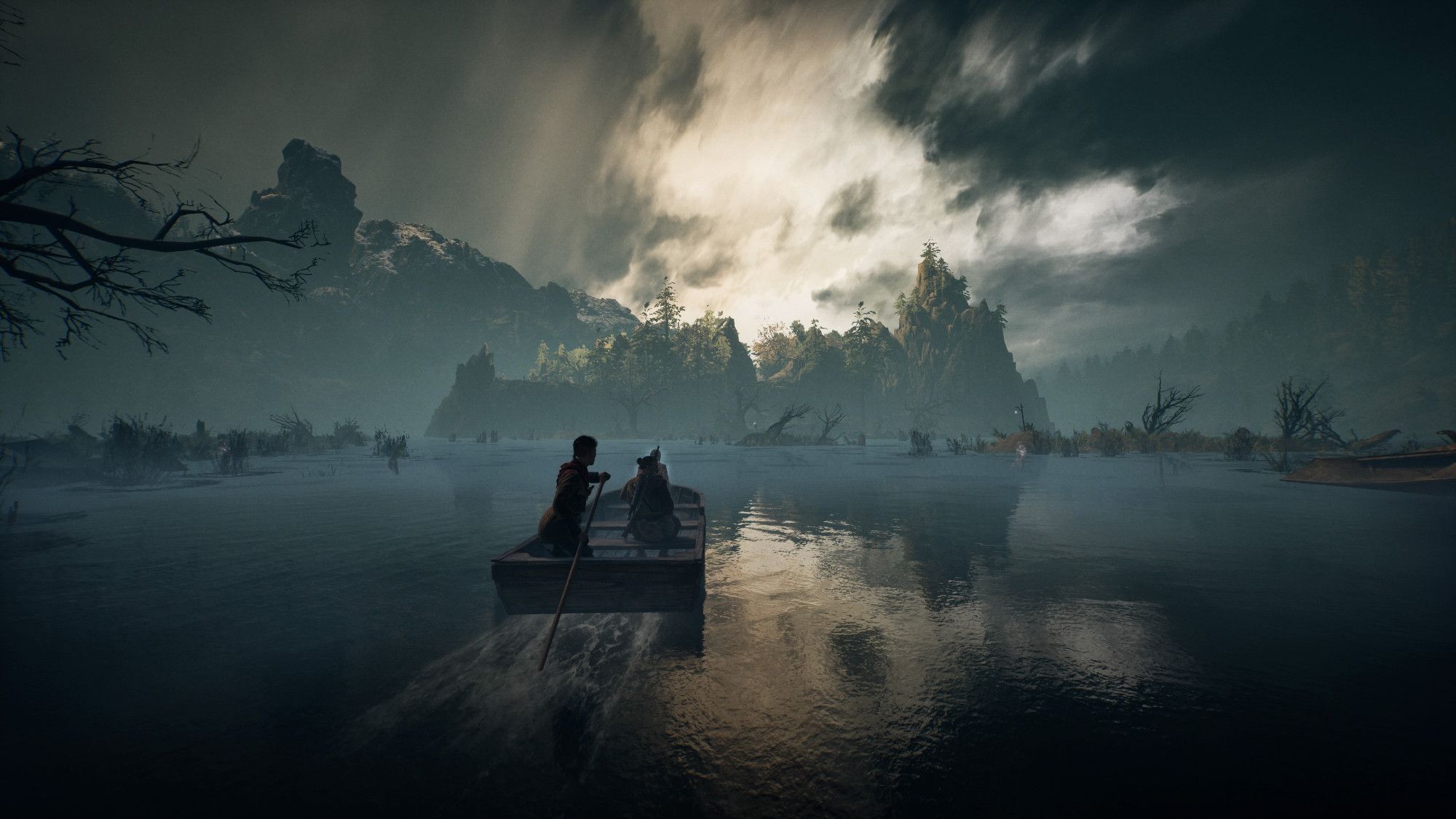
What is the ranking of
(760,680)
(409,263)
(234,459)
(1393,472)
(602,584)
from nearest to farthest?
(760,680)
(602,584)
(1393,472)
(234,459)
(409,263)

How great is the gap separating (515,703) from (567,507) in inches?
94.4

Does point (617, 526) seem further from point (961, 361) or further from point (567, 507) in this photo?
point (961, 361)

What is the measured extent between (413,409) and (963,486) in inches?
7628

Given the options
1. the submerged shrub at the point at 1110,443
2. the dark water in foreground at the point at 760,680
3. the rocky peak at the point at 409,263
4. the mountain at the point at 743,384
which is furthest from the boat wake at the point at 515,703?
the rocky peak at the point at 409,263

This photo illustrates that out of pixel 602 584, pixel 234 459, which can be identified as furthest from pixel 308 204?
pixel 602 584

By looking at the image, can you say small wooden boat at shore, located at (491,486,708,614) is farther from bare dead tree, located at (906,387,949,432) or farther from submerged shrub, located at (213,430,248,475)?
bare dead tree, located at (906,387,949,432)

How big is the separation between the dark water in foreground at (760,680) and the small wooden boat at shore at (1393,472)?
10.6m

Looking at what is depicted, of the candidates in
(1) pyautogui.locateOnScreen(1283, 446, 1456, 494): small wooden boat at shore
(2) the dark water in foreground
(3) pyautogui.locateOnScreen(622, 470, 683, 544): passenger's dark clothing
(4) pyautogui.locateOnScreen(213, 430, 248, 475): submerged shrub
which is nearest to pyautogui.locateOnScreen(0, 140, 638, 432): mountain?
(4) pyautogui.locateOnScreen(213, 430, 248, 475): submerged shrub

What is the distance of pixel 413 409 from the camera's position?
17500cm

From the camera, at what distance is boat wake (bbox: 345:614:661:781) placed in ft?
14.2

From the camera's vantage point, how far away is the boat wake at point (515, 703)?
4336 mm

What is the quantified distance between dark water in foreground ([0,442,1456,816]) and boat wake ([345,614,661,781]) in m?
0.04

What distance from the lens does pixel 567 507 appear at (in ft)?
22.5

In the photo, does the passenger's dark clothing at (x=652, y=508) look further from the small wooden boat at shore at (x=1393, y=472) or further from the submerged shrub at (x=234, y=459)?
the submerged shrub at (x=234, y=459)
